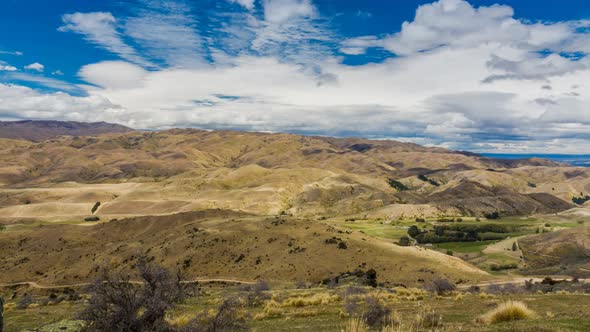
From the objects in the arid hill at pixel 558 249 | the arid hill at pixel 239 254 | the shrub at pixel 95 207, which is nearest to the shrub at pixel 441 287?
the arid hill at pixel 239 254

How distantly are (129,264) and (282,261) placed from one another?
104ft

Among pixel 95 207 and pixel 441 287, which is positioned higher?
pixel 441 287

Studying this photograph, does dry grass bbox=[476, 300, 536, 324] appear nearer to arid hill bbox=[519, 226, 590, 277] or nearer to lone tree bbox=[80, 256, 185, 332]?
lone tree bbox=[80, 256, 185, 332]

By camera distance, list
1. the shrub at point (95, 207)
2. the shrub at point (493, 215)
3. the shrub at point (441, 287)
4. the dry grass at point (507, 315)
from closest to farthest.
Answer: the dry grass at point (507, 315) < the shrub at point (441, 287) < the shrub at point (493, 215) < the shrub at point (95, 207)

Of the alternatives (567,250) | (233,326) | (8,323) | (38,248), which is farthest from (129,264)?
(567,250)

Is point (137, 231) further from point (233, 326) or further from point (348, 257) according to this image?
point (233, 326)

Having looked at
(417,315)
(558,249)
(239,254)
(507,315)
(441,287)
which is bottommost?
(558,249)

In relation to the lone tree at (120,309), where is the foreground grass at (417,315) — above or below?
below

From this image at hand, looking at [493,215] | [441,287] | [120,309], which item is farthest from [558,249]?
[120,309]

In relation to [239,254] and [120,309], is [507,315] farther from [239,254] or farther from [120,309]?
[239,254]

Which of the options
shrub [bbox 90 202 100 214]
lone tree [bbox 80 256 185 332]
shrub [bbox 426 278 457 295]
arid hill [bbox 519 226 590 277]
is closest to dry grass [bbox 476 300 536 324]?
lone tree [bbox 80 256 185 332]

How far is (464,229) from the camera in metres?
144

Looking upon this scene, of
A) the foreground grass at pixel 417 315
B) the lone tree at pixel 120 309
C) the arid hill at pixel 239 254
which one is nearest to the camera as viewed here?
the lone tree at pixel 120 309

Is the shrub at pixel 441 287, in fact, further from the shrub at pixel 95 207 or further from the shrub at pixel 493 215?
the shrub at pixel 95 207
